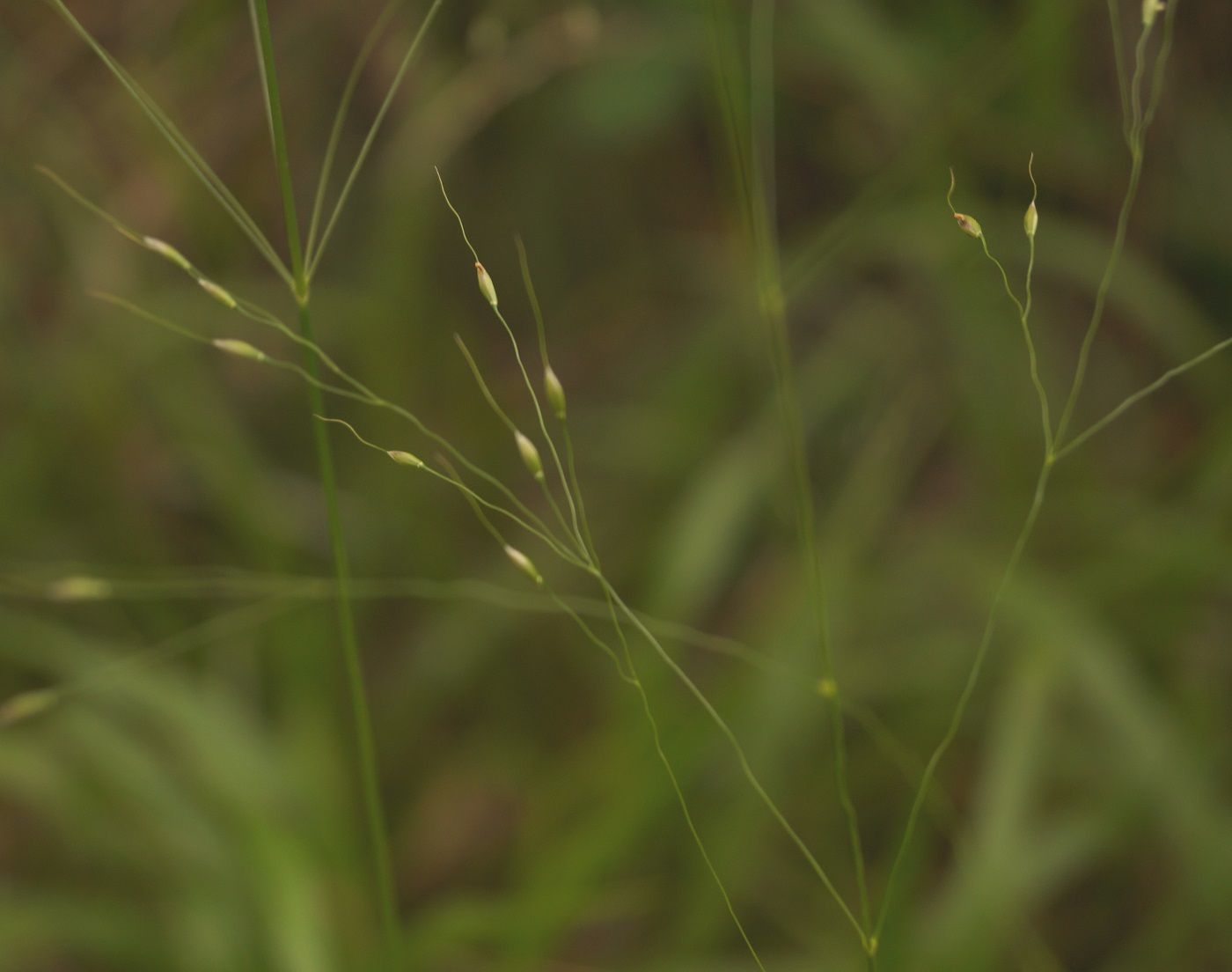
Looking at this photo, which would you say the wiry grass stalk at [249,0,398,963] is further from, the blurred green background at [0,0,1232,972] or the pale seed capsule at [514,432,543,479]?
the blurred green background at [0,0,1232,972]

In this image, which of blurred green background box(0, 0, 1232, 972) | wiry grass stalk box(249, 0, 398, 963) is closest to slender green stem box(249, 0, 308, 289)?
wiry grass stalk box(249, 0, 398, 963)

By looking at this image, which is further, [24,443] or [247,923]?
[24,443]

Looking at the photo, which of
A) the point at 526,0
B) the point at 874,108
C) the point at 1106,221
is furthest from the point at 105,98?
the point at 1106,221

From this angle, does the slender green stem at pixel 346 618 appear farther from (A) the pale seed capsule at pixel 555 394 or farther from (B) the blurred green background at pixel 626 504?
(B) the blurred green background at pixel 626 504

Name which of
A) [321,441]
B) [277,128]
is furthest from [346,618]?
[277,128]

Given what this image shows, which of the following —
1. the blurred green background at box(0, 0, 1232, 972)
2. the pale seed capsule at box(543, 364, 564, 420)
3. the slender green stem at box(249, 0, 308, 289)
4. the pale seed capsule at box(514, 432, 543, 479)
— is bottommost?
the blurred green background at box(0, 0, 1232, 972)

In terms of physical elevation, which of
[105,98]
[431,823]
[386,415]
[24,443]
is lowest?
[431,823]

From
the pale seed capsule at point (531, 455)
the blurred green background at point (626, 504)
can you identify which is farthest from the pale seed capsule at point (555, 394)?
the blurred green background at point (626, 504)

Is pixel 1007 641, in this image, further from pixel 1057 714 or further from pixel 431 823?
pixel 431 823
